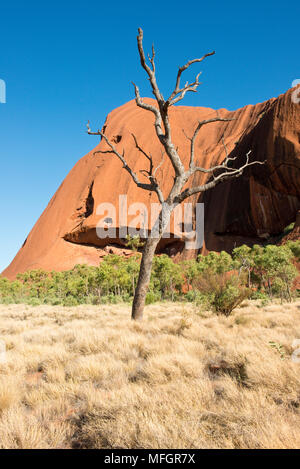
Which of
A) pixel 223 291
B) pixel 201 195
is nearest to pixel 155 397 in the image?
pixel 223 291

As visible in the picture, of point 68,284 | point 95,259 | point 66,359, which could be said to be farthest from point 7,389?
point 95,259

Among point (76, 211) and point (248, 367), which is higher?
point (76, 211)

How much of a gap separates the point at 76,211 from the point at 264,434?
68.4 metres

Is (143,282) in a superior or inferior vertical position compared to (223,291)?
superior

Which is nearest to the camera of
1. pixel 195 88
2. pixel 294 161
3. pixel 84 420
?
pixel 84 420

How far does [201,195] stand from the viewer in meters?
62.7

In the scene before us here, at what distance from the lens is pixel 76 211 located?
67250 mm

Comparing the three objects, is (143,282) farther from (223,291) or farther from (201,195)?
(201,195)

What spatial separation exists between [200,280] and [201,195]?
54859 mm

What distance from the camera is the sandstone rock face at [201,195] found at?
135 ft

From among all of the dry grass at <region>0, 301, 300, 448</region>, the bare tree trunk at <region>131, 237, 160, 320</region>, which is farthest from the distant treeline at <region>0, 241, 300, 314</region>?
the dry grass at <region>0, 301, 300, 448</region>

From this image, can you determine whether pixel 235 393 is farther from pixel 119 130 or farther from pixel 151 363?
pixel 119 130

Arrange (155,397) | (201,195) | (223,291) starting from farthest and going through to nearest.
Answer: (201,195) < (223,291) < (155,397)

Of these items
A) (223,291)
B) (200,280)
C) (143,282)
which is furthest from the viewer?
(200,280)
